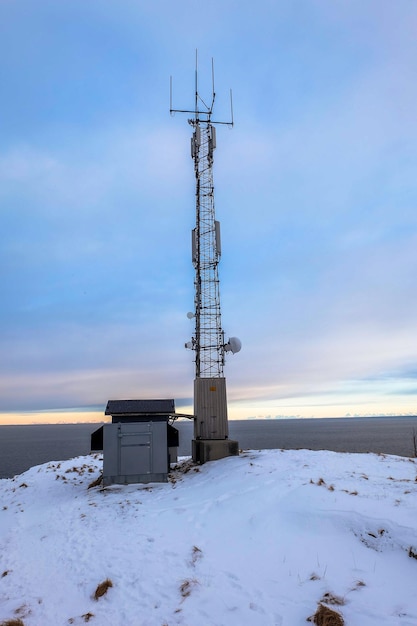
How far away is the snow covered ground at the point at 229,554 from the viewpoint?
25.7 feet

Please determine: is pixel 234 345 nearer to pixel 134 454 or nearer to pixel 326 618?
pixel 134 454

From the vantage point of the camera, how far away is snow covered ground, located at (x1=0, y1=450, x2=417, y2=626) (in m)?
7.83

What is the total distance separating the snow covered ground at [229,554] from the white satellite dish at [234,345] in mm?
10020

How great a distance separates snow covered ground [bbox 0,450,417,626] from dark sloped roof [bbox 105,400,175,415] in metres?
7.70

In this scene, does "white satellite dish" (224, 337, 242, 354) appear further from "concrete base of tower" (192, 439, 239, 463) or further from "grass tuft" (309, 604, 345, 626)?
"grass tuft" (309, 604, 345, 626)

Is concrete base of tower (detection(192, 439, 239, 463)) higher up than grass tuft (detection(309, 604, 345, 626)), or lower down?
higher up

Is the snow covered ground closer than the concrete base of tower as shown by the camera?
Yes

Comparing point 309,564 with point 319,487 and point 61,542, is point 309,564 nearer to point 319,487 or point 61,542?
point 319,487

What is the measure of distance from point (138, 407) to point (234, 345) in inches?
283

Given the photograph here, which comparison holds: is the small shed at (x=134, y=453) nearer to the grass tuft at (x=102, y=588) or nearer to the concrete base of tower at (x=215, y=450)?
the concrete base of tower at (x=215, y=450)

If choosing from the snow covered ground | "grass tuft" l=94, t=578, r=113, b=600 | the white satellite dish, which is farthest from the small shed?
"grass tuft" l=94, t=578, r=113, b=600

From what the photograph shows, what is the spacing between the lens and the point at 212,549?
1076 cm

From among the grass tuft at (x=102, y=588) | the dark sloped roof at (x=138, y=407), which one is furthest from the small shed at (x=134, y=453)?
the grass tuft at (x=102, y=588)

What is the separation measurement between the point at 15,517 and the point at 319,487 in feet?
40.4
